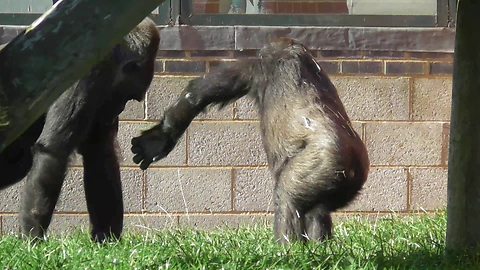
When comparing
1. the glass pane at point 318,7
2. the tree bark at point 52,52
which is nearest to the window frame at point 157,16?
the glass pane at point 318,7

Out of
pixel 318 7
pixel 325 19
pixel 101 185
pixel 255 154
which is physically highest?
pixel 318 7

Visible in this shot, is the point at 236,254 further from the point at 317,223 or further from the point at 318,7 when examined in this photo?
the point at 318,7

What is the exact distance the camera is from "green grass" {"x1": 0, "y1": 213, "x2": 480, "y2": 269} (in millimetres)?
3891

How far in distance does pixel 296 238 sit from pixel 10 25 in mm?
3417

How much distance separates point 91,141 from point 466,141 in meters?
2.53

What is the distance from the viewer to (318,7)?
683 centimetres

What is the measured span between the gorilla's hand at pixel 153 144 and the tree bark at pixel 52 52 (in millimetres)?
2252

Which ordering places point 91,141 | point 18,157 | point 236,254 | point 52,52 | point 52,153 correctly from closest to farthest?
point 52,52, point 236,254, point 52,153, point 91,141, point 18,157

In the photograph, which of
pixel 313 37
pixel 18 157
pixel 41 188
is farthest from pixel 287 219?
pixel 313 37

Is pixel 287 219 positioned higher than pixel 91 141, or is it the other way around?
pixel 91 141

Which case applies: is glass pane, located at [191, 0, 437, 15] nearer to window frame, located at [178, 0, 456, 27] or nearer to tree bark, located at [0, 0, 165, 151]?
window frame, located at [178, 0, 456, 27]

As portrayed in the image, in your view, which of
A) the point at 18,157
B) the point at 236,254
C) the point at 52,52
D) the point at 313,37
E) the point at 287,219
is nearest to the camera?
the point at 52,52

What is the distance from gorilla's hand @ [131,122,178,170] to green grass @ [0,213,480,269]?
1.77ft

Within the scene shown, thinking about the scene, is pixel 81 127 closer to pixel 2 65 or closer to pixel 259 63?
pixel 259 63
